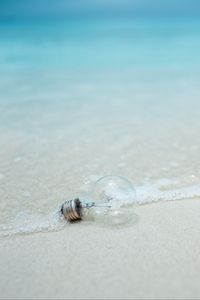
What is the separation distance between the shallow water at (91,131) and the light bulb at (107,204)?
131 mm

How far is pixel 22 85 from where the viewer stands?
18.2 ft

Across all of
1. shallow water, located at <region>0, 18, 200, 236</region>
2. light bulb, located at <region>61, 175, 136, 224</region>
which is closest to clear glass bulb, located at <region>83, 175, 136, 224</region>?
light bulb, located at <region>61, 175, 136, 224</region>

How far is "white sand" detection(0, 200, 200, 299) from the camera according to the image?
1.44 metres

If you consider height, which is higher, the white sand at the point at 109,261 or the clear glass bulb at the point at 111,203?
the clear glass bulb at the point at 111,203

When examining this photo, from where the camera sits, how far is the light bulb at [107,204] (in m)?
1.84

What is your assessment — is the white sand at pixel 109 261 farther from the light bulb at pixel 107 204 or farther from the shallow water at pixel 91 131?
the shallow water at pixel 91 131

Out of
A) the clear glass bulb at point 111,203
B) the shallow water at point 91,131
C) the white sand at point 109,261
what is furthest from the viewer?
the shallow water at point 91,131

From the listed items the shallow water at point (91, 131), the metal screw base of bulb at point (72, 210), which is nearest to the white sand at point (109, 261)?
the metal screw base of bulb at point (72, 210)

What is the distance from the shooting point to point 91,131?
3.55 meters

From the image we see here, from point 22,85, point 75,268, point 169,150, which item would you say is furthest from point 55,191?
point 22,85

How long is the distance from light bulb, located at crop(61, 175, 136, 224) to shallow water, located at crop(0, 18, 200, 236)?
131 mm

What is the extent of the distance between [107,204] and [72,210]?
0.57ft

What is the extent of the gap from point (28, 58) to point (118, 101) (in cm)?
418

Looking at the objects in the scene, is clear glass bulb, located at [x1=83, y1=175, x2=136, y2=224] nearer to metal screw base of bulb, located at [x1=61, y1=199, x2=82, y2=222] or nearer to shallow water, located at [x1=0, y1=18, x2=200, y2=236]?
metal screw base of bulb, located at [x1=61, y1=199, x2=82, y2=222]
